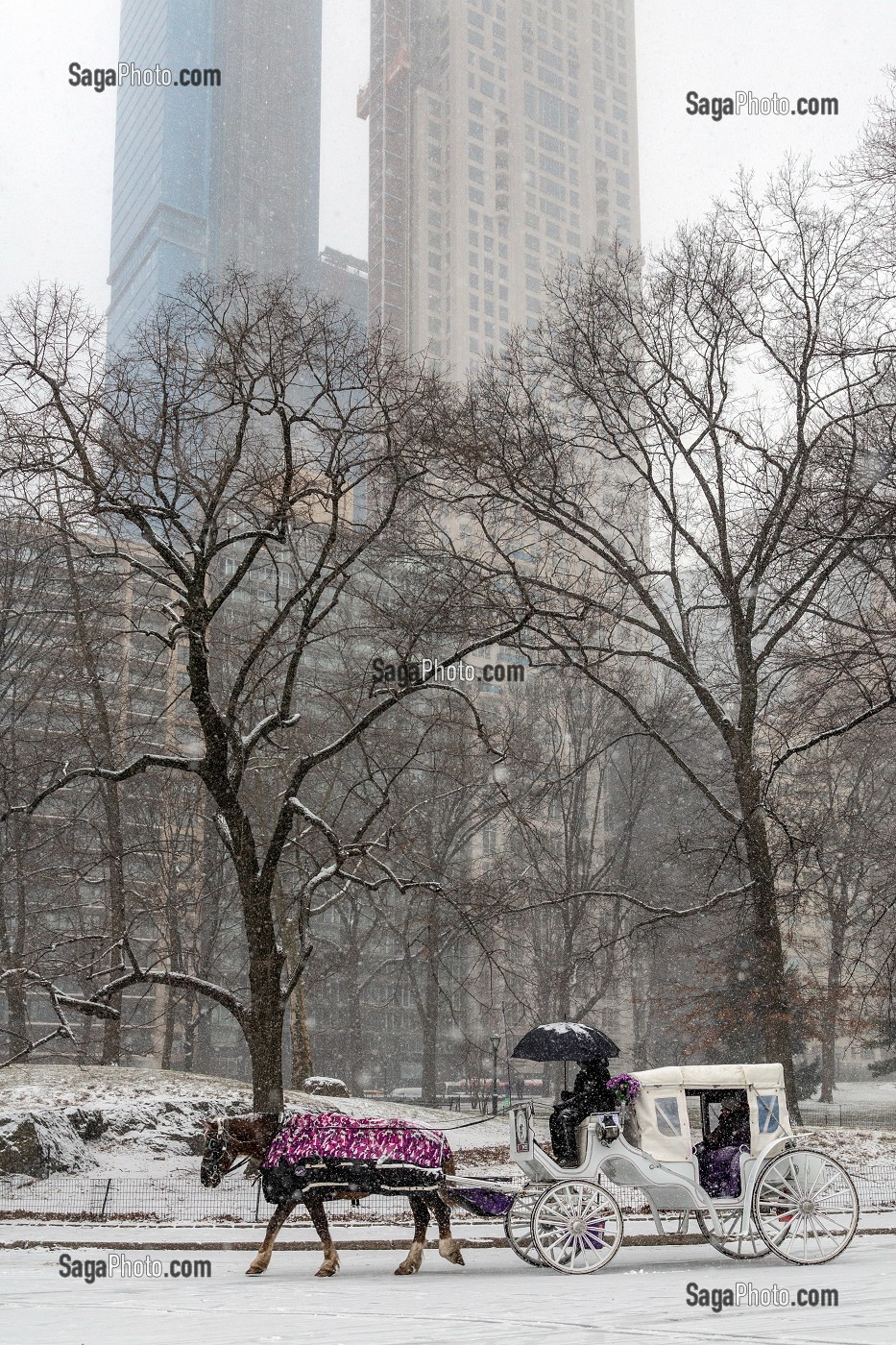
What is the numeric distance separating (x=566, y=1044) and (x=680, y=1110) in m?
1.09

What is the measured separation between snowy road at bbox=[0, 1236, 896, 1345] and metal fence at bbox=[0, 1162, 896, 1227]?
4.20 metres

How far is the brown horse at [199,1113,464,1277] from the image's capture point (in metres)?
11.0

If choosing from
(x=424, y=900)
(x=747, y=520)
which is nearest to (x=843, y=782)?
(x=424, y=900)

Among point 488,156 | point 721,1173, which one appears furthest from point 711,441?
point 488,156

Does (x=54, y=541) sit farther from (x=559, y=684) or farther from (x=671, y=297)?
(x=559, y=684)

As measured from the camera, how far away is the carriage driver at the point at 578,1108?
452 inches

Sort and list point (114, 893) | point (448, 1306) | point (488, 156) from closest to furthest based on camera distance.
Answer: point (448, 1306)
point (114, 893)
point (488, 156)

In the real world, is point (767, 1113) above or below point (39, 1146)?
above

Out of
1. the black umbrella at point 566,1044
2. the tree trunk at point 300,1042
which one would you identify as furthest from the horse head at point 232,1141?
the tree trunk at point 300,1042

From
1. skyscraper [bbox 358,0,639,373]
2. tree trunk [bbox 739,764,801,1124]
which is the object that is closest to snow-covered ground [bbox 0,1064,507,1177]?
tree trunk [bbox 739,764,801,1124]

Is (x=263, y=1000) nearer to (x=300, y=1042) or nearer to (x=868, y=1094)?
(x=300, y=1042)

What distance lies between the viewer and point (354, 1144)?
10938mm

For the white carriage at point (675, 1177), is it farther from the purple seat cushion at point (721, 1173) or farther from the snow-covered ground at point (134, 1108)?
the snow-covered ground at point (134, 1108)

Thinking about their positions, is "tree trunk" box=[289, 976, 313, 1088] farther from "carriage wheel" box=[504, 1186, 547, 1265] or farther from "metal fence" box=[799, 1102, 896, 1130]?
"carriage wheel" box=[504, 1186, 547, 1265]
